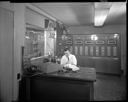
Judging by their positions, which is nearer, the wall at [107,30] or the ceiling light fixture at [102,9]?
the ceiling light fixture at [102,9]

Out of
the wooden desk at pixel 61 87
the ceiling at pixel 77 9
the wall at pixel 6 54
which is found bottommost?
the wooden desk at pixel 61 87

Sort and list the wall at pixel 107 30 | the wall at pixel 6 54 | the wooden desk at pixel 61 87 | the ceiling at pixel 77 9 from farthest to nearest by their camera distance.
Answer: the wall at pixel 107 30
the ceiling at pixel 77 9
the wooden desk at pixel 61 87
the wall at pixel 6 54

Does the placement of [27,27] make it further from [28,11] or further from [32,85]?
[32,85]

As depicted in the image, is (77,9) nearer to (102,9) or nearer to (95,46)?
(102,9)

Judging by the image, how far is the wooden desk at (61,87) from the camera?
8.19 feet

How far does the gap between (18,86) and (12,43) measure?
975 mm

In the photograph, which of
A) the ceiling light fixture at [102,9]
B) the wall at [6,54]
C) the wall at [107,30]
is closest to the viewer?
the wall at [6,54]

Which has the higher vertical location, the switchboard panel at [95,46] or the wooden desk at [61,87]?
the switchboard panel at [95,46]

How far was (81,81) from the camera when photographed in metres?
2.52

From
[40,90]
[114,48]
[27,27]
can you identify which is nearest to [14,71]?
[40,90]

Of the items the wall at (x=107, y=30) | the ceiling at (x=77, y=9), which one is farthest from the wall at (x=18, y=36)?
the wall at (x=107, y=30)

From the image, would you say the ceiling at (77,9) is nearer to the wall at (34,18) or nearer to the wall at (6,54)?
the wall at (34,18)

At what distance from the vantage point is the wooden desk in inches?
98.3

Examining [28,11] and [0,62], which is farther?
[28,11]
